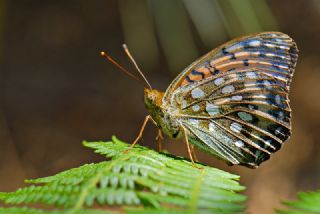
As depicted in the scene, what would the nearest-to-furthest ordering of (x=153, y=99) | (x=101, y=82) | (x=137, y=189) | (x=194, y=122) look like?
(x=137, y=189), (x=153, y=99), (x=194, y=122), (x=101, y=82)

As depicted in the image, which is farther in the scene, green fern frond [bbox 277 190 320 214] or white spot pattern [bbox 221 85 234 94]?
white spot pattern [bbox 221 85 234 94]

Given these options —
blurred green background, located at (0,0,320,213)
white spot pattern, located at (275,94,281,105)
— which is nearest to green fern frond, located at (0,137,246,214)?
white spot pattern, located at (275,94,281,105)

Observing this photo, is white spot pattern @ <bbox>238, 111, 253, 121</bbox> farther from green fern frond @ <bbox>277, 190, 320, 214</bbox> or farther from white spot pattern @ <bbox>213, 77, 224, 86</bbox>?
green fern frond @ <bbox>277, 190, 320, 214</bbox>

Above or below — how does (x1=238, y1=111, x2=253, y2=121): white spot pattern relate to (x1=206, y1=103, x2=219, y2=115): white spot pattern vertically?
below

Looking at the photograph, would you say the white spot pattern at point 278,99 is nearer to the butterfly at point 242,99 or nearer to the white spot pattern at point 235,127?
the butterfly at point 242,99

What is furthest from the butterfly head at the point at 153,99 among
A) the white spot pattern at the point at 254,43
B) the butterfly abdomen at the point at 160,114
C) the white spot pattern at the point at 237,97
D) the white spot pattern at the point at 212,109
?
the white spot pattern at the point at 254,43

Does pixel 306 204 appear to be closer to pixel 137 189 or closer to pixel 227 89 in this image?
pixel 137 189

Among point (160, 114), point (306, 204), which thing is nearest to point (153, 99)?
point (160, 114)
